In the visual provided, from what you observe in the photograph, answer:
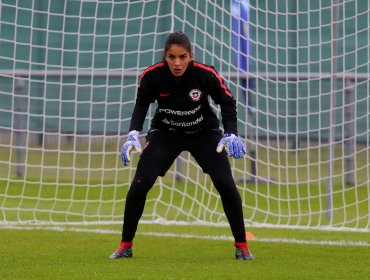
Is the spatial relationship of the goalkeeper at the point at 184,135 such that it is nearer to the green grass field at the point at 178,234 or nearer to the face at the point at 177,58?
the face at the point at 177,58

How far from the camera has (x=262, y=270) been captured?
7992 millimetres

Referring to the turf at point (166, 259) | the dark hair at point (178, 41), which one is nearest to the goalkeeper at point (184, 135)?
the dark hair at point (178, 41)

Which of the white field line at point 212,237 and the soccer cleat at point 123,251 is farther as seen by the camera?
the white field line at point 212,237

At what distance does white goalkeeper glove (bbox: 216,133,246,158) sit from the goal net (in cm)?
333

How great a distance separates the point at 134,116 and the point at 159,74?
0.40 meters

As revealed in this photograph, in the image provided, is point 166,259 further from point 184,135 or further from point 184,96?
point 184,96

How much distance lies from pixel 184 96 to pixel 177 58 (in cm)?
38

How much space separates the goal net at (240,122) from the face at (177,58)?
3.78m

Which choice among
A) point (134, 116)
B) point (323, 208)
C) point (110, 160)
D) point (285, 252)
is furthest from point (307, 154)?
point (134, 116)

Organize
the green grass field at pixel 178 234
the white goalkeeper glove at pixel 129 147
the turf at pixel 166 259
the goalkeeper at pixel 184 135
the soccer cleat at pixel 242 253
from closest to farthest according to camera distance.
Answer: the turf at pixel 166 259
the green grass field at pixel 178 234
the white goalkeeper glove at pixel 129 147
the goalkeeper at pixel 184 135
the soccer cleat at pixel 242 253

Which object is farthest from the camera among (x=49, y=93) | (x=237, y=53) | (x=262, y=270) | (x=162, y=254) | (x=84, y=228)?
(x=49, y=93)

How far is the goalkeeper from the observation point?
8.51m

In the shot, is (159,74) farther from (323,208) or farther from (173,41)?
(323,208)

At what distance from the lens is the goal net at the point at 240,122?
12.6 meters
